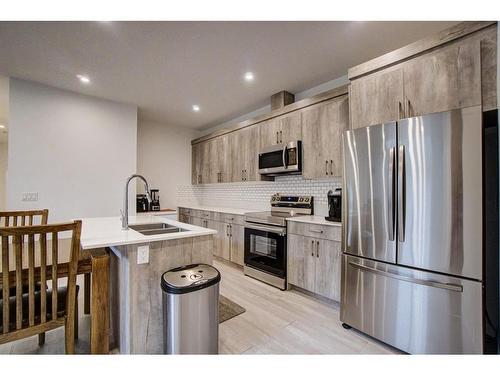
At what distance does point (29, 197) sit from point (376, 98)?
4.49m

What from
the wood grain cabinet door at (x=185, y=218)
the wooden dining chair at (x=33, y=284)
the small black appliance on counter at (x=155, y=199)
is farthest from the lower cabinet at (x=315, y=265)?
the small black appliance on counter at (x=155, y=199)

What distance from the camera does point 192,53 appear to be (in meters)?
2.44

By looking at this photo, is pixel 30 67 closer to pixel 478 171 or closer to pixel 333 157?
pixel 333 157

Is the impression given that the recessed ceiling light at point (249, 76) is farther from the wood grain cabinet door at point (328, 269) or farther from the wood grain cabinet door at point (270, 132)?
the wood grain cabinet door at point (328, 269)

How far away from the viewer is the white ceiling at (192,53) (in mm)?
2059

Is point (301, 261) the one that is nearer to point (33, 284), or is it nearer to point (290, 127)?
point (290, 127)

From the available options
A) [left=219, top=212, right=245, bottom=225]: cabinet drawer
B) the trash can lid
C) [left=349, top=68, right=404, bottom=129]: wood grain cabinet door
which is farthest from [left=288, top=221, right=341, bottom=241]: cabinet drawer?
the trash can lid

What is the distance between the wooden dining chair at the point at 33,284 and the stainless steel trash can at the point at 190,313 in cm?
59

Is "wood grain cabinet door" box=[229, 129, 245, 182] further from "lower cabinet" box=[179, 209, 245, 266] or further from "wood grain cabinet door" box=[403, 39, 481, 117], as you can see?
"wood grain cabinet door" box=[403, 39, 481, 117]

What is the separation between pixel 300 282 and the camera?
2.73 metres

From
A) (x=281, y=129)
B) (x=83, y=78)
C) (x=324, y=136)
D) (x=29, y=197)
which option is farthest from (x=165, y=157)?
(x=324, y=136)

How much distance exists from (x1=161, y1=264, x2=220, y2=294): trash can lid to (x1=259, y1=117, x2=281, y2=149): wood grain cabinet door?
2.31 m
